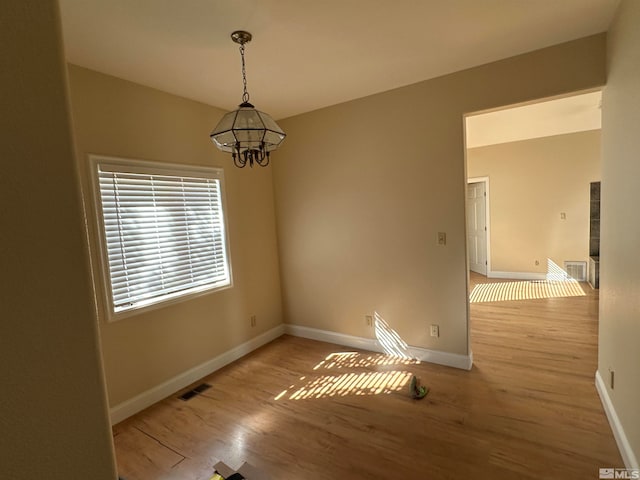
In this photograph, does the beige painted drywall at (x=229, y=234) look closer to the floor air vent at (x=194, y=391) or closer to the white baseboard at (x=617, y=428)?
the floor air vent at (x=194, y=391)

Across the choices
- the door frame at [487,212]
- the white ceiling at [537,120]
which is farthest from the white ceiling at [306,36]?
the door frame at [487,212]

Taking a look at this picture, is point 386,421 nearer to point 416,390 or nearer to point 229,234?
point 416,390

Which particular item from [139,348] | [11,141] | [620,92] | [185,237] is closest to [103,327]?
[139,348]

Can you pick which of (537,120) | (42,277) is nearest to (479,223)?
(537,120)

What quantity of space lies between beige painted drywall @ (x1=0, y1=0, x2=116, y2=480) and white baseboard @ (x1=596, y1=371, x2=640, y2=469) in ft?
8.02

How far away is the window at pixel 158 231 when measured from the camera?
7.99ft

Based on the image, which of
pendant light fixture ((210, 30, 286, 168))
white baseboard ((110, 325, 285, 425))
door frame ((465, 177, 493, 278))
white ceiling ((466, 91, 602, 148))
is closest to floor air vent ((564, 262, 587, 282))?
door frame ((465, 177, 493, 278))

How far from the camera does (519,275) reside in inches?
251

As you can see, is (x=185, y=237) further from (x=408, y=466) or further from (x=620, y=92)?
(x=620, y=92)

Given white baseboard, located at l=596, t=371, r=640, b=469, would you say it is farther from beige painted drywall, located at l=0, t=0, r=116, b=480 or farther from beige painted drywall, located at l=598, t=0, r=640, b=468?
Answer: beige painted drywall, located at l=0, t=0, r=116, b=480

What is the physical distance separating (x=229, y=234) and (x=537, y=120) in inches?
190

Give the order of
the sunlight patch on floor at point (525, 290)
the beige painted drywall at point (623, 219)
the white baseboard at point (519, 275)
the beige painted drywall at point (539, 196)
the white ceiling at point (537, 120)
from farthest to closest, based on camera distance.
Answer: the white baseboard at point (519, 275)
the beige painted drywall at point (539, 196)
the sunlight patch on floor at point (525, 290)
the white ceiling at point (537, 120)
the beige painted drywall at point (623, 219)

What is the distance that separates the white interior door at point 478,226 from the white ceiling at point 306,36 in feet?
15.4

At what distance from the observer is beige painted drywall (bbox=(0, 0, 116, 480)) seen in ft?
1.68
